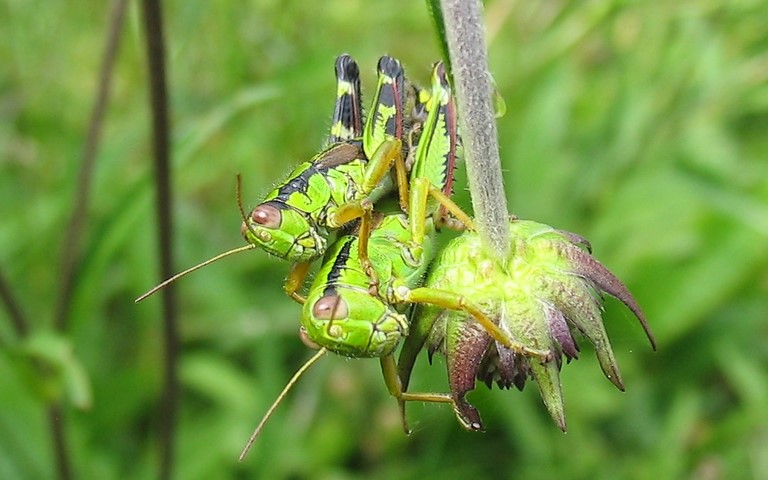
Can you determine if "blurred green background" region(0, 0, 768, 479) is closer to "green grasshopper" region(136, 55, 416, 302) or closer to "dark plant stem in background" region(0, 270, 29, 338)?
"dark plant stem in background" region(0, 270, 29, 338)

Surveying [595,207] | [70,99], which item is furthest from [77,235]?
[595,207]

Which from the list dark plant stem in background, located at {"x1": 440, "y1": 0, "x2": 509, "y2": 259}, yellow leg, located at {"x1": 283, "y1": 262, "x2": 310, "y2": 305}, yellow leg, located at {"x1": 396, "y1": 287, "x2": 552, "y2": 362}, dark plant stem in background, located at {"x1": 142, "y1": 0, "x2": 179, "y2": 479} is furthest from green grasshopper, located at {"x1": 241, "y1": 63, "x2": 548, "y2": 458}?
dark plant stem in background, located at {"x1": 142, "y1": 0, "x2": 179, "y2": 479}

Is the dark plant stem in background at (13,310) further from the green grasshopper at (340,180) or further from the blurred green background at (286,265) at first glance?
the green grasshopper at (340,180)

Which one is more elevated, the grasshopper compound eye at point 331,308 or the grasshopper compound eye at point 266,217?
the grasshopper compound eye at point 266,217

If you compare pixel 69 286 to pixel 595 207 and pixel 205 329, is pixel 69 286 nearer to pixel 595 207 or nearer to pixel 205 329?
pixel 205 329

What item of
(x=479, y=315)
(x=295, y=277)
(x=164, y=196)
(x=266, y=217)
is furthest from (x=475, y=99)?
(x=164, y=196)

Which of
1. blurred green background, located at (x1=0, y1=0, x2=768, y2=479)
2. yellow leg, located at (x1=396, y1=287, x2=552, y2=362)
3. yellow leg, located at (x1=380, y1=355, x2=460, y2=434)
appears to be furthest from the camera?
blurred green background, located at (x1=0, y1=0, x2=768, y2=479)

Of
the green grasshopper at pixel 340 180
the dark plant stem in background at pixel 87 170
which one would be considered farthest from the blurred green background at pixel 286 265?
the green grasshopper at pixel 340 180
